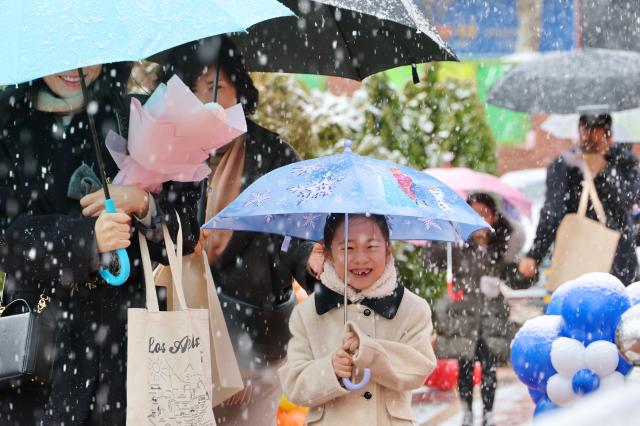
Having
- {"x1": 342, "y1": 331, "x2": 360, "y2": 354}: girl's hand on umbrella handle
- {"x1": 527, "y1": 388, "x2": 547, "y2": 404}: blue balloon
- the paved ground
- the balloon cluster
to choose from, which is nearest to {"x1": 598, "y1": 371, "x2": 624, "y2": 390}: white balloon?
the balloon cluster

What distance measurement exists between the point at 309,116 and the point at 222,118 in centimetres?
521

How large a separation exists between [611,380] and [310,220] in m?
1.44

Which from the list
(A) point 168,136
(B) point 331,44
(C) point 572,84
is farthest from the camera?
(C) point 572,84

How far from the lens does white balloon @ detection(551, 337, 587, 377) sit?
4.70 meters

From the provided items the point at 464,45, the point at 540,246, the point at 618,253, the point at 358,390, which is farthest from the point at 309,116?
the point at 464,45

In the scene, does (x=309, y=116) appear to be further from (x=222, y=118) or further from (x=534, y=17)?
(x=534, y=17)

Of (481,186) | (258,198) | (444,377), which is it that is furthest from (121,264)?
(444,377)

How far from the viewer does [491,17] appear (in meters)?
16.7

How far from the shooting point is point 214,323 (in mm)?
4559

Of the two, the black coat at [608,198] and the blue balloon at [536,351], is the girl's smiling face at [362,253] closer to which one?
the blue balloon at [536,351]

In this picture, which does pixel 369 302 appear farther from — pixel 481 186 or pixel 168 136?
pixel 481 186

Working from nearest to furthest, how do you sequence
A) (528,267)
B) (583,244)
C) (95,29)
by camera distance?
(95,29), (583,244), (528,267)

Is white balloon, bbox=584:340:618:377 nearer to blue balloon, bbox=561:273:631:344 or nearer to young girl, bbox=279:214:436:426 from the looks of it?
blue balloon, bbox=561:273:631:344

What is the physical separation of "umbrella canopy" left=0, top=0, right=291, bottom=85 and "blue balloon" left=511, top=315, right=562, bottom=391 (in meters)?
1.95
